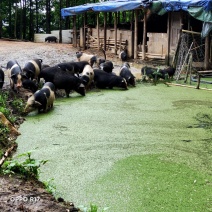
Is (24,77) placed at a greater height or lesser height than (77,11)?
lesser

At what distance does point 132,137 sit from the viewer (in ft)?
19.4

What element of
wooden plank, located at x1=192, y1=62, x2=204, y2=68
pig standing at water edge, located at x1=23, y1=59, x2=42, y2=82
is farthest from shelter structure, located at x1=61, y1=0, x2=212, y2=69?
pig standing at water edge, located at x1=23, y1=59, x2=42, y2=82

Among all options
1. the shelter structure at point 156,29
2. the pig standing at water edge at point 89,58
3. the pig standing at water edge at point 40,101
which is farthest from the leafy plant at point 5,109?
the shelter structure at point 156,29

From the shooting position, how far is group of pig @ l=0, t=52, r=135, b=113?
7.45m

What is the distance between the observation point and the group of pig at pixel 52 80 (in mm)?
7445

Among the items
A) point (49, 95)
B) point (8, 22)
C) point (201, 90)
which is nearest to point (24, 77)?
point (49, 95)

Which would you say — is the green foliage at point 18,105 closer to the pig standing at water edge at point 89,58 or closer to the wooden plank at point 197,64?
the pig standing at water edge at point 89,58

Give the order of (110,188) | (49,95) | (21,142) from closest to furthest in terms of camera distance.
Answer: (110,188), (21,142), (49,95)

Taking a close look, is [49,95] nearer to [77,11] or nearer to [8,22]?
[77,11]

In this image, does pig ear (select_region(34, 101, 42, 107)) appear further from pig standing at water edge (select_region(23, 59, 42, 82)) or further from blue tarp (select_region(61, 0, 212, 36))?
blue tarp (select_region(61, 0, 212, 36))

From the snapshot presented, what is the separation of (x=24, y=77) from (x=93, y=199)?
20.2 feet

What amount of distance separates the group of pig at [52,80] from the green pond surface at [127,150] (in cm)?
33

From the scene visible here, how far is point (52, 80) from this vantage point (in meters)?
9.27

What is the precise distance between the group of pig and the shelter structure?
3.04 metres
